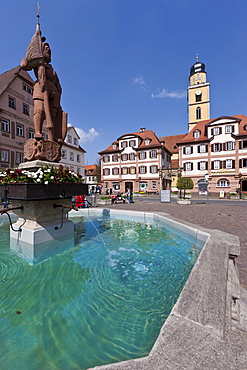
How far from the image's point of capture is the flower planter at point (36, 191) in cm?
388

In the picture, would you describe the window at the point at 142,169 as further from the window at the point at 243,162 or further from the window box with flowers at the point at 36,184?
the window box with flowers at the point at 36,184

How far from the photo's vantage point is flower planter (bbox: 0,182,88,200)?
388 centimetres

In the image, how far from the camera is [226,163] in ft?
108

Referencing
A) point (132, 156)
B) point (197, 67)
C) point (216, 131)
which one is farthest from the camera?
point (197, 67)

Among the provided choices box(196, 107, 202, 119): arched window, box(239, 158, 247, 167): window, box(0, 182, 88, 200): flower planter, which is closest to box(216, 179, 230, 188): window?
box(239, 158, 247, 167): window

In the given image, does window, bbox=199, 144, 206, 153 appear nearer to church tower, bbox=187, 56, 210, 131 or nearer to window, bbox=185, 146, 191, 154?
window, bbox=185, 146, 191, 154

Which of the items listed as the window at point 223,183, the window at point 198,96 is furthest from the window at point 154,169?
the window at point 198,96

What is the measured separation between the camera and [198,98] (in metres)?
51.2

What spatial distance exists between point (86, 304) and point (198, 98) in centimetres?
6048

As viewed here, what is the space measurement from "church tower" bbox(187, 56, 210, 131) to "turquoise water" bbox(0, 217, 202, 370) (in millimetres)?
54379

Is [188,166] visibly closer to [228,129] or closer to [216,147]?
[216,147]

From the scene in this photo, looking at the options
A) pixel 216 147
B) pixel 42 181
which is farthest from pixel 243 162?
pixel 42 181

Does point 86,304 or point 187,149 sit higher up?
point 187,149

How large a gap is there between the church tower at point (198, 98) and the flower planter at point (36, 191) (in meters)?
53.5
